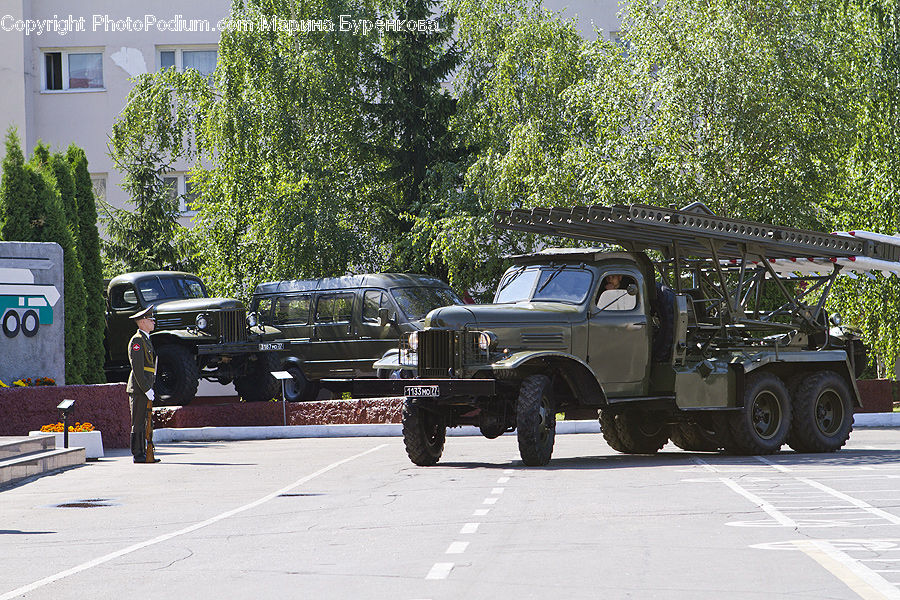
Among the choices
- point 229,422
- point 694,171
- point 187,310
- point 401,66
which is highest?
point 401,66

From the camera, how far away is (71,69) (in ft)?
145

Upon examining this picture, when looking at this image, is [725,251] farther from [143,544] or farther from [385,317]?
[143,544]

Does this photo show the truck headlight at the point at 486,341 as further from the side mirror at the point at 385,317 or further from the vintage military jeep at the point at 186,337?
the vintage military jeep at the point at 186,337

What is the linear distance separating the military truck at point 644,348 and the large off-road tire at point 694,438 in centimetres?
3

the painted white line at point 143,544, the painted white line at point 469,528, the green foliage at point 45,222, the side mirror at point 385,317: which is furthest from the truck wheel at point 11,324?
the painted white line at point 469,528

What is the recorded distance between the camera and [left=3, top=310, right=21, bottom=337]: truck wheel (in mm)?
21312

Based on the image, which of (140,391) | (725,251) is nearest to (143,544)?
(140,391)

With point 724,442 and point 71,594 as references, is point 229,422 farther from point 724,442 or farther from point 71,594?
point 71,594

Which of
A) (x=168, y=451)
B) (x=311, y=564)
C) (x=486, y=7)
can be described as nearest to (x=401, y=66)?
(x=486, y=7)

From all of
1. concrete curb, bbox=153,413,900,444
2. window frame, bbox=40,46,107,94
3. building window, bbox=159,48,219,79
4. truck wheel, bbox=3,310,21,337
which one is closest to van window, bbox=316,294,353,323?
concrete curb, bbox=153,413,900,444

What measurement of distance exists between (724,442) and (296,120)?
17.9 m

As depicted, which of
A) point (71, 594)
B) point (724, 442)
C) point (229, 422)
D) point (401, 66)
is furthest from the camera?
point (401, 66)

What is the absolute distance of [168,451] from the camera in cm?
2095

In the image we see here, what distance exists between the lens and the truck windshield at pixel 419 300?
26281 mm
